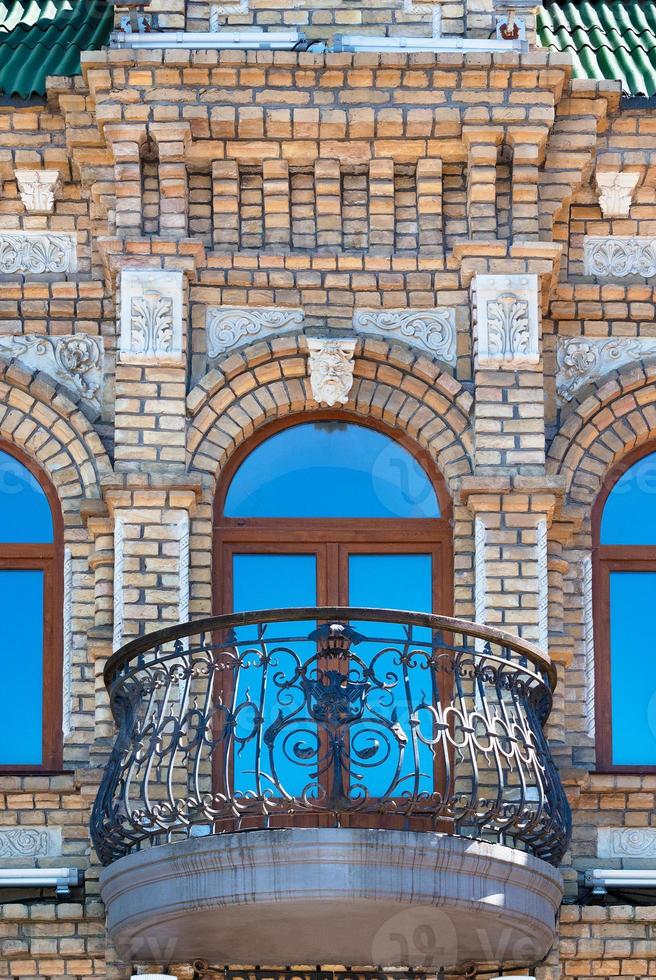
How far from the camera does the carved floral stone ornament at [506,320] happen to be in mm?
13586

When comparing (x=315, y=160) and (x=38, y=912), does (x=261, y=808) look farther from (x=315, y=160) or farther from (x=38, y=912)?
(x=315, y=160)

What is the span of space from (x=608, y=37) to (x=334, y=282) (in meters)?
2.69

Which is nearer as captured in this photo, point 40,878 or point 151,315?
point 40,878

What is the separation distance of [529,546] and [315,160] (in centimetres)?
258

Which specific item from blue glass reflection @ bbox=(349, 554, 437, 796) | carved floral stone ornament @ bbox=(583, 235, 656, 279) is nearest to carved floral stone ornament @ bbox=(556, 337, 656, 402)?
carved floral stone ornament @ bbox=(583, 235, 656, 279)

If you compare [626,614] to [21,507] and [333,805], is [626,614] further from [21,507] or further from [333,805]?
[21,507]

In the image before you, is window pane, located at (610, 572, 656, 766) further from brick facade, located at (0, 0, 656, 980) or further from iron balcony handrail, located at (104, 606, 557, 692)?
iron balcony handrail, located at (104, 606, 557, 692)

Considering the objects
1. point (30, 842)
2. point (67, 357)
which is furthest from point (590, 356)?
point (30, 842)

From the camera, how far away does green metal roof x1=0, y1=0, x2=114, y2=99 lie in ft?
47.2

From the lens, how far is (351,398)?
1377 cm

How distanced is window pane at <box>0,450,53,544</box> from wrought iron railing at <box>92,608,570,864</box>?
4.39 feet

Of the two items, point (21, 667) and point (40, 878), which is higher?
point (21, 667)

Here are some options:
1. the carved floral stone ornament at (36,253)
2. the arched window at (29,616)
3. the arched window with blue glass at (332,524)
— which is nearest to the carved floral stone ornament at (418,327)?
the arched window with blue glass at (332,524)

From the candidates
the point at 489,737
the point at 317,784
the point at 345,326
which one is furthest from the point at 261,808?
the point at 345,326
